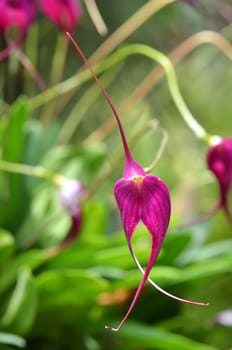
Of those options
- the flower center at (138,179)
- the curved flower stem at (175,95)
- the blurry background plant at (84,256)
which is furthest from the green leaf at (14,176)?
→ the flower center at (138,179)

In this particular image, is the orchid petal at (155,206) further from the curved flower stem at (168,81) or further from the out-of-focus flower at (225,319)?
the out-of-focus flower at (225,319)

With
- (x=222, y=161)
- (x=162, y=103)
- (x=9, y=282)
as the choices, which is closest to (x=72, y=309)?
(x=9, y=282)

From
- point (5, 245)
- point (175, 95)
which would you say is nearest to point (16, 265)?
point (5, 245)

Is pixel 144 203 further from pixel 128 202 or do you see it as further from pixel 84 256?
pixel 84 256

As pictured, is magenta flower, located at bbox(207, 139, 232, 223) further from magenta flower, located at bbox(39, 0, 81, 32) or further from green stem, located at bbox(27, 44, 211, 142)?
magenta flower, located at bbox(39, 0, 81, 32)


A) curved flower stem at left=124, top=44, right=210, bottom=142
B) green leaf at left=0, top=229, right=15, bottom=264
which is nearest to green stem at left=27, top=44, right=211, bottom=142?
curved flower stem at left=124, top=44, right=210, bottom=142

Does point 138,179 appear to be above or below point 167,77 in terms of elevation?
below

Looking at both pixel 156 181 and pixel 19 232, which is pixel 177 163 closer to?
pixel 19 232
